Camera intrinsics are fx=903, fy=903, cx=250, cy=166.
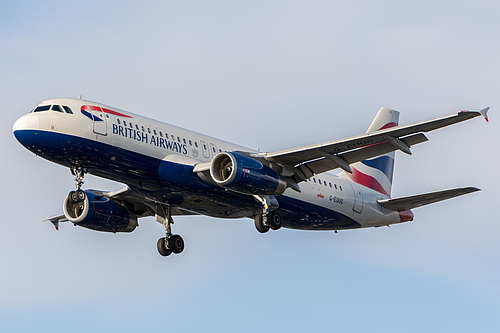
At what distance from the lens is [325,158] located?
42125 mm

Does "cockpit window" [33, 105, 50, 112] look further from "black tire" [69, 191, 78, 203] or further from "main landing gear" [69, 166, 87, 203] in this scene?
"black tire" [69, 191, 78, 203]

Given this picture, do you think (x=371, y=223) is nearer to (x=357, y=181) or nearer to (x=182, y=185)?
(x=357, y=181)

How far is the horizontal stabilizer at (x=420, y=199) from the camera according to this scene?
41847mm

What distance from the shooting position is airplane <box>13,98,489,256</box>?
1500 inches

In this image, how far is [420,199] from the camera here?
148 ft

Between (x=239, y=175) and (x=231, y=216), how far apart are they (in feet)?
17.4

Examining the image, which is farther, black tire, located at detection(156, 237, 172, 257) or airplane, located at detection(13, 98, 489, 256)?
black tire, located at detection(156, 237, 172, 257)

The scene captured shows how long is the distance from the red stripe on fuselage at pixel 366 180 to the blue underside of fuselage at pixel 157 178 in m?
3.53

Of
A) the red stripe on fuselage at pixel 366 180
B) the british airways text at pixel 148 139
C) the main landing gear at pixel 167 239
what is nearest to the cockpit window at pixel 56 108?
the british airways text at pixel 148 139

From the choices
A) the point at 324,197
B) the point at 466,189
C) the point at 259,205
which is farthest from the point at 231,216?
the point at 466,189

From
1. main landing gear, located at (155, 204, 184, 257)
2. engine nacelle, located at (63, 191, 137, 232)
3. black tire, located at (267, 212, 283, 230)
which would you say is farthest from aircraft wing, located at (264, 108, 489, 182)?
engine nacelle, located at (63, 191, 137, 232)

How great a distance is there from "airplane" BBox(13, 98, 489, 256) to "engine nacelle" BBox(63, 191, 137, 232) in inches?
2.0

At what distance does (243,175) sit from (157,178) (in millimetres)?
3806

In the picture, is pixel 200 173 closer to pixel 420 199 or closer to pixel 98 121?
pixel 98 121
